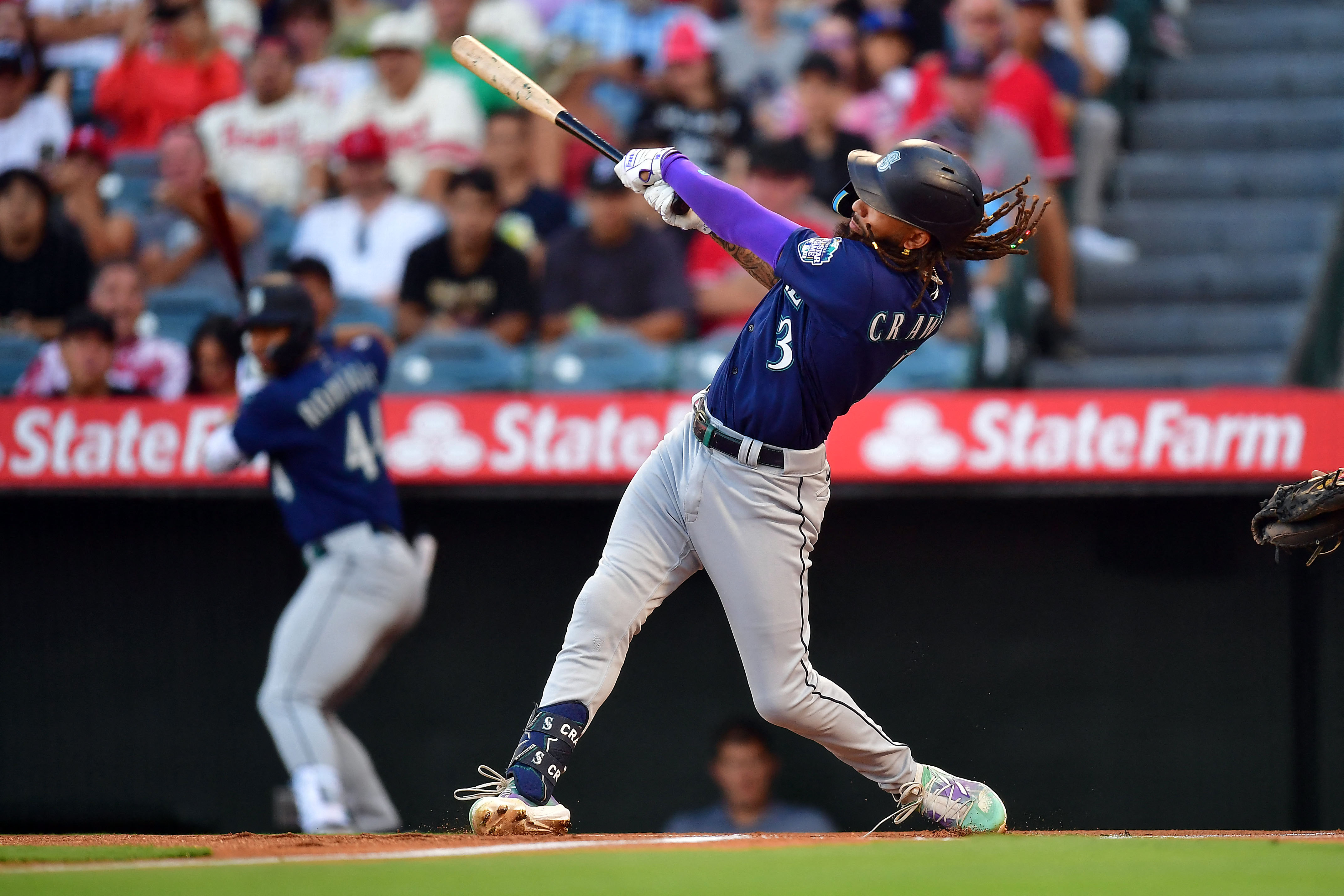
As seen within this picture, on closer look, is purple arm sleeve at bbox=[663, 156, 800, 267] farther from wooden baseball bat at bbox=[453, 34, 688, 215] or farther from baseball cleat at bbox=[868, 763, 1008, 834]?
baseball cleat at bbox=[868, 763, 1008, 834]

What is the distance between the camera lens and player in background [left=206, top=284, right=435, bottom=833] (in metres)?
5.27

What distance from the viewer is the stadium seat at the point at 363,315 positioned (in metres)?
6.91

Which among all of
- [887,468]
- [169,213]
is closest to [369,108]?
[169,213]

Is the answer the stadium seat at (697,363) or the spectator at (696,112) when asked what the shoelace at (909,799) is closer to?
the stadium seat at (697,363)

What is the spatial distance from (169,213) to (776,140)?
316cm

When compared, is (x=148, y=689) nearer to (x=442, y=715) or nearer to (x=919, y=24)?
(x=442, y=715)

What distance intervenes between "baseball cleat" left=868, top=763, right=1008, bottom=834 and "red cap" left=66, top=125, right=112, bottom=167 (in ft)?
19.6

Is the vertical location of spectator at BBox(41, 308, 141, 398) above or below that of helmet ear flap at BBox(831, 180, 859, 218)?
below

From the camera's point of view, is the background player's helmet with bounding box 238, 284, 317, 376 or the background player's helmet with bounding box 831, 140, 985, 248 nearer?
the background player's helmet with bounding box 831, 140, 985, 248

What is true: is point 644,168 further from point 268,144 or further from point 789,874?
point 268,144

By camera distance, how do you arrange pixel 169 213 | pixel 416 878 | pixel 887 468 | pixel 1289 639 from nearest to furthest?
pixel 416 878
pixel 887 468
pixel 1289 639
pixel 169 213

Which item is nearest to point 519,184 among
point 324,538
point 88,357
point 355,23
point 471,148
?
point 471,148

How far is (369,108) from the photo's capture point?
26.5 ft

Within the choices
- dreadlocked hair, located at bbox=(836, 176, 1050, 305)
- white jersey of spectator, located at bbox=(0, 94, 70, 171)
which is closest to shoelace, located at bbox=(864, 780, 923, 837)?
dreadlocked hair, located at bbox=(836, 176, 1050, 305)
